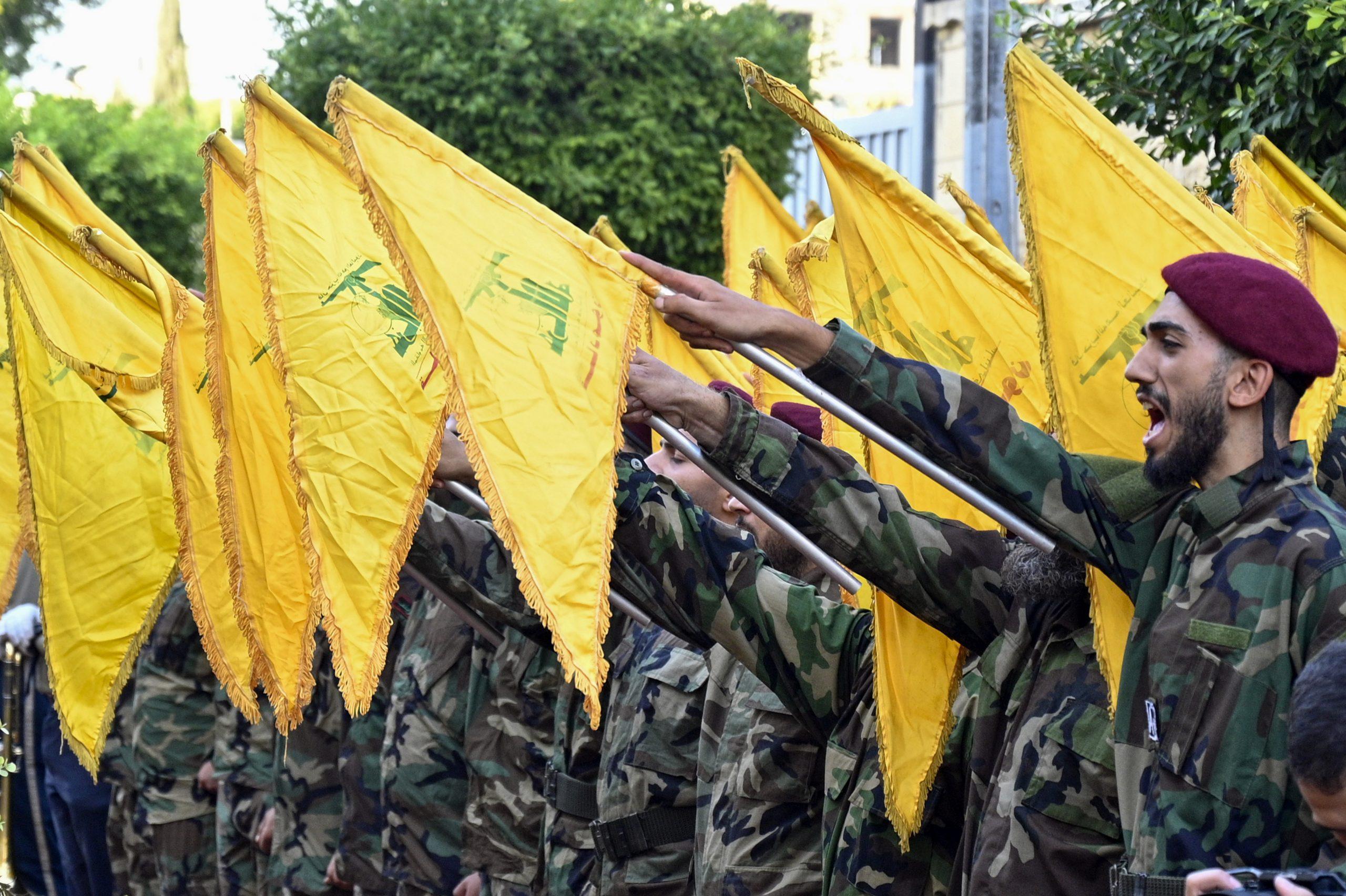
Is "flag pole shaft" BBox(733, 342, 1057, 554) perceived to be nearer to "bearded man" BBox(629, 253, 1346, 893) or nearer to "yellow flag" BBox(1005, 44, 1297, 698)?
"bearded man" BBox(629, 253, 1346, 893)

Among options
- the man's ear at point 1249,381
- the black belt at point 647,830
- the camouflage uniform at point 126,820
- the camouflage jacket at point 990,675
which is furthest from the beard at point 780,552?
the camouflage uniform at point 126,820

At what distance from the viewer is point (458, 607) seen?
507 cm

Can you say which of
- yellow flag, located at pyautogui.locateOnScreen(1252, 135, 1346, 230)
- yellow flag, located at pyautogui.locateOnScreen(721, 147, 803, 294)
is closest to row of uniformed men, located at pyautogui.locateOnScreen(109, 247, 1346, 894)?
yellow flag, located at pyautogui.locateOnScreen(1252, 135, 1346, 230)

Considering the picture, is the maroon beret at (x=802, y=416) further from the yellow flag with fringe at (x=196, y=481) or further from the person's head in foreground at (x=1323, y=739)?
the person's head in foreground at (x=1323, y=739)

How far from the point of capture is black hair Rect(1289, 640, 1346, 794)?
7.46 feet

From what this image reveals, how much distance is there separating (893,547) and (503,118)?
23.9 ft

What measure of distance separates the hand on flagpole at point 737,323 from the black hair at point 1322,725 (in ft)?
3.76

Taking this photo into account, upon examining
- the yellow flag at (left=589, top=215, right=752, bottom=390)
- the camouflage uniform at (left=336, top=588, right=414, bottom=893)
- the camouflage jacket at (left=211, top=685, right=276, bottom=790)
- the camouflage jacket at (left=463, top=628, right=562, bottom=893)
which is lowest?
the camouflage jacket at (left=211, top=685, right=276, bottom=790)

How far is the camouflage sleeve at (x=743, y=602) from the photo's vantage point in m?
3.79

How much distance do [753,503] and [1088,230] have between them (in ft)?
3.00

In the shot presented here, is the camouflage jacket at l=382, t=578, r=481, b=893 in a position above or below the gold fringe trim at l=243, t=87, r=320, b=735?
below

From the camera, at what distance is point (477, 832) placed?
17.9ft

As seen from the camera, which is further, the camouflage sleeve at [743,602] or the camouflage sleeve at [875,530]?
the camouflage sleeve at [743,602]

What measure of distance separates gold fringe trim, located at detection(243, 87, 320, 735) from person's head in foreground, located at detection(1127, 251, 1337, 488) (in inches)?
74.8
